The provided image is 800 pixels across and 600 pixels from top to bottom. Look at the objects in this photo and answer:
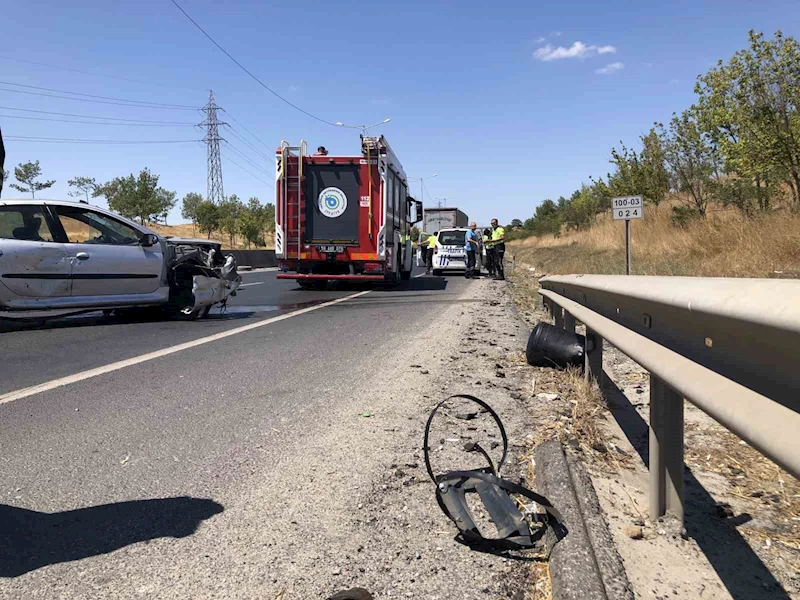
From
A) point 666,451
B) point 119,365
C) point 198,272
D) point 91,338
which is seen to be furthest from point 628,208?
point 666,451

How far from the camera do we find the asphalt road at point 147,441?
7.66 feet

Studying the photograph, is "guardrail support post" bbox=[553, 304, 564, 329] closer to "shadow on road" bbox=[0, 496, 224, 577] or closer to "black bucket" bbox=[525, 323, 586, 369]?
"black bucket" bbox=[525, 323, 586, 369]

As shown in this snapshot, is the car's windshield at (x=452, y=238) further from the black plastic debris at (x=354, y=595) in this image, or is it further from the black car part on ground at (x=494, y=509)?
the black plastic debris at (x=354, y=595)

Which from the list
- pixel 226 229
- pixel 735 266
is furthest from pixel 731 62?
pixel 226 229

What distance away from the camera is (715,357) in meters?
1.75

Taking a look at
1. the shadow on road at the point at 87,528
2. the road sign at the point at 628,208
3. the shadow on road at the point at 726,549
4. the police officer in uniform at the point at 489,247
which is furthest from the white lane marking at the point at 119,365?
the police officer in uniform at the point at 489,247

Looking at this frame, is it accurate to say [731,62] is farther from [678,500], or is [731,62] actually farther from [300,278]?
[678,500]

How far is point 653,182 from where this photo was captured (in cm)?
2662

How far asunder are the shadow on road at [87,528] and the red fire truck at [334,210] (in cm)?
1201

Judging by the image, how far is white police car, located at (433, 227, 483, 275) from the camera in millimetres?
23109

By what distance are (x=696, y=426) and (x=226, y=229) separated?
6394cm

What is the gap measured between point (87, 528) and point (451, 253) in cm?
2102

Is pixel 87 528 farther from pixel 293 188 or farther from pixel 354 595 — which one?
pixel 293 188

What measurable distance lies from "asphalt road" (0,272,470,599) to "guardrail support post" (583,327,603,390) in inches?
71.1
